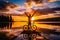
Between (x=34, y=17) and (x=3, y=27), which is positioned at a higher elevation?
(x=34, y=17)

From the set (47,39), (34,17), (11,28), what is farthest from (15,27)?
(47,39)

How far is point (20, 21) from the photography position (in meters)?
2.51

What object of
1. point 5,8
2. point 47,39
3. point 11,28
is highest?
point 5,8

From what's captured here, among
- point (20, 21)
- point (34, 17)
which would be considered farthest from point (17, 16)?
point (34, 17)

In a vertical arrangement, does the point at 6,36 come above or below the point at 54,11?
below

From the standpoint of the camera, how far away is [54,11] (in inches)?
98.2

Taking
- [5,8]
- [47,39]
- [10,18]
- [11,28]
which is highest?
[5,8]

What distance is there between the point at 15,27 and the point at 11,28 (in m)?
0.07

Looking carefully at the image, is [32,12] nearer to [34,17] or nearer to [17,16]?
[34,17]

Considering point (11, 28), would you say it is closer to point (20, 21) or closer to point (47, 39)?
point (20, 21)

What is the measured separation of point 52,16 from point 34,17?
277mm

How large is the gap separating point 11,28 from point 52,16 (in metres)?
0.66

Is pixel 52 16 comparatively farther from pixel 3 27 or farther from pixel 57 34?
pixel 3 27

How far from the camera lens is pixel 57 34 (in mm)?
2465
